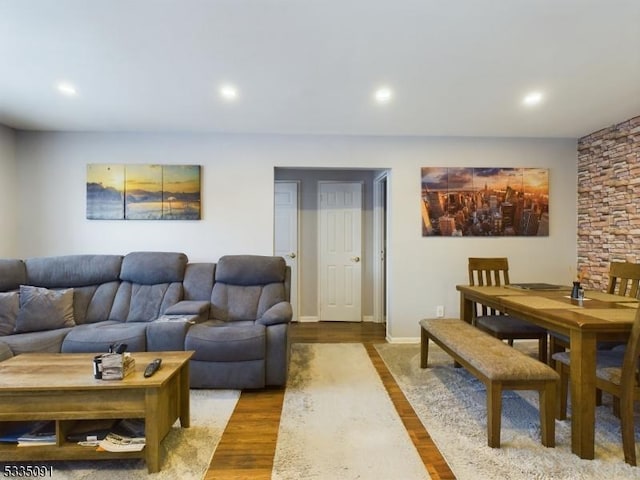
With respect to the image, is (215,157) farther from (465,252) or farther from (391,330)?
(465,252)

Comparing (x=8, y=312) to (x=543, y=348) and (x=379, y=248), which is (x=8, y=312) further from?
(x=543, y=348)

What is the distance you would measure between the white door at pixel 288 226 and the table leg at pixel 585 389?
11.5 ft

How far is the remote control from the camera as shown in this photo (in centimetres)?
171

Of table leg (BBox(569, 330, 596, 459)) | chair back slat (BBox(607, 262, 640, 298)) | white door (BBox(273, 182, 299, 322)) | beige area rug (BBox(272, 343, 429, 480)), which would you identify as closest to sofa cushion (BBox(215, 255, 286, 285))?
beige area rug (BBox(272, 343, 429, 480))

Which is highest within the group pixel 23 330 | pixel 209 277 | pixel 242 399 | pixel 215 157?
pixel 215 157

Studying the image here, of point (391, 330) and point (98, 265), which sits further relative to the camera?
point (391, 330)

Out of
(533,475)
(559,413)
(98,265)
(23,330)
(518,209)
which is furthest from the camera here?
(518,209)

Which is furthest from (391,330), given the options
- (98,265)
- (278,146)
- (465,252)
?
(98,265)

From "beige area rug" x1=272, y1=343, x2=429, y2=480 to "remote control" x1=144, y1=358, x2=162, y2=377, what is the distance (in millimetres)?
785

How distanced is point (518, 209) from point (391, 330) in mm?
1984

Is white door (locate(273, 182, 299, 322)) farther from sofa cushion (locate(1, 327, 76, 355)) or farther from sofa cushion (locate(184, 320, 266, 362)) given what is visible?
sofa cushion (locate(1, 327, 76, 355))

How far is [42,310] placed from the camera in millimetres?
2789

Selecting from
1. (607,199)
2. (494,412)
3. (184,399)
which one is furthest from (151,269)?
(607,199)

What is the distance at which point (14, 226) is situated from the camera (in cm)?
358
